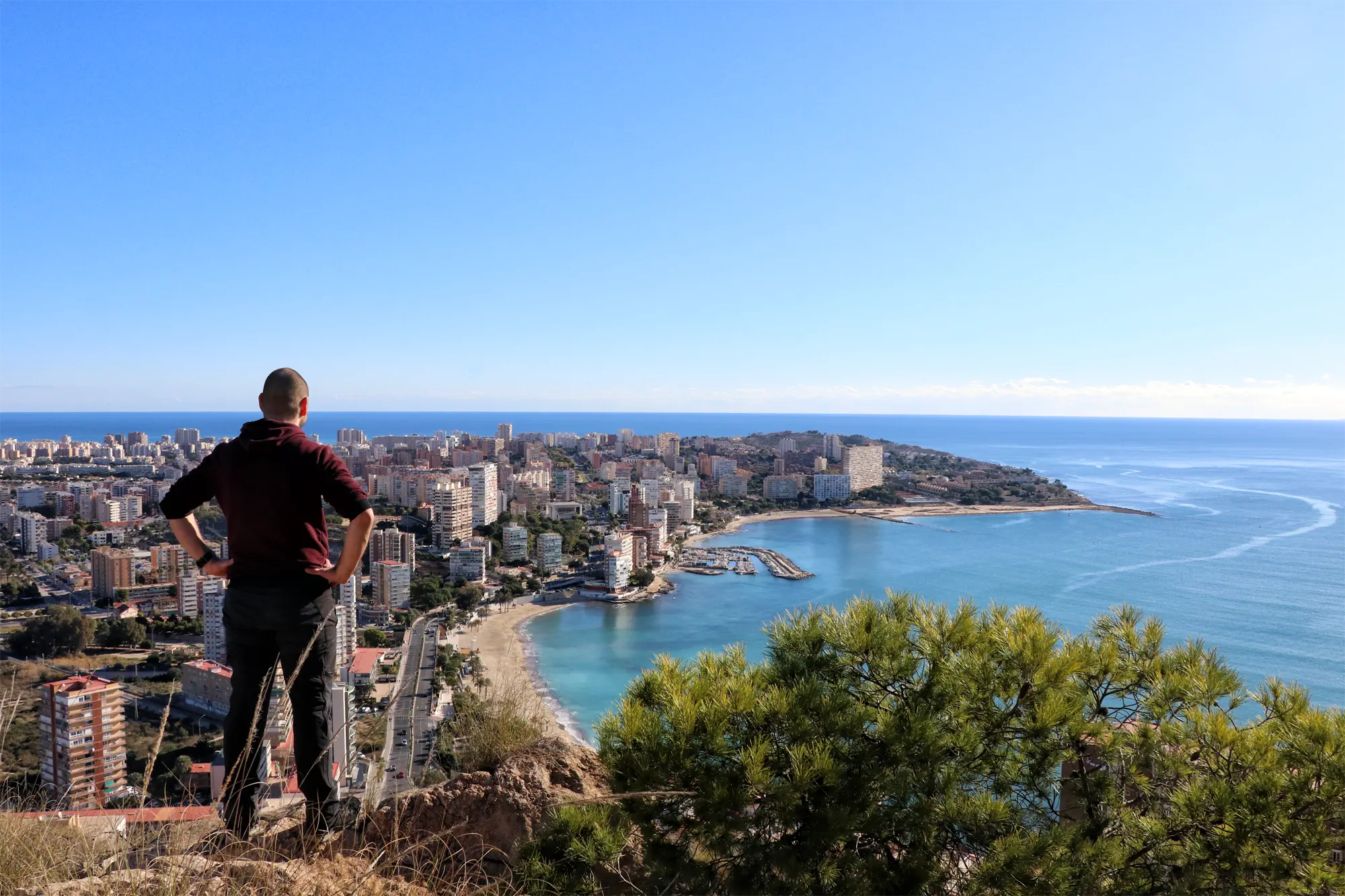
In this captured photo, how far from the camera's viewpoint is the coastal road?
4.88 feet

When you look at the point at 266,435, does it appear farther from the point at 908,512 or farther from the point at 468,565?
the point at 908,512

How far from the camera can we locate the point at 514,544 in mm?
18094

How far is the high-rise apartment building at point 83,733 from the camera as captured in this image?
4.67m

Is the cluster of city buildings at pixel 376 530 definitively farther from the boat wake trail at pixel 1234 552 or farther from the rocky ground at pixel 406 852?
the boat wake trail at pixel 1234 552

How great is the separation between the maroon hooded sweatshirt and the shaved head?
30mm

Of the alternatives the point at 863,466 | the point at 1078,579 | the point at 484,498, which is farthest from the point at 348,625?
the point at 863,466

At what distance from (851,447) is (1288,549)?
16539 mm

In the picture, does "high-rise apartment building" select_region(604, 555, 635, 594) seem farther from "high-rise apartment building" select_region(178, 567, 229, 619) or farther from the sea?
"high-rise apartment building" select_region(178, 567, 229, 619)

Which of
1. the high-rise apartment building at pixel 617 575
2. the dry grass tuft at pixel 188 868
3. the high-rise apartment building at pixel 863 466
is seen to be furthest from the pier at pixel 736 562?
the dry grass tuft at pixel 188 868

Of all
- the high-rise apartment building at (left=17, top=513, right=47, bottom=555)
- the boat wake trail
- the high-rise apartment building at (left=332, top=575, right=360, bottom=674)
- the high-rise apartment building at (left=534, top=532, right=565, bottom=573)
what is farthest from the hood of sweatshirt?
the high-rise apartment building at (left=17, top=513, right=47, bottom=555)

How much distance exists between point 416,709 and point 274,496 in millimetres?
2389

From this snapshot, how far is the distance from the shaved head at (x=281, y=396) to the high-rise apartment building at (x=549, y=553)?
54.0ft

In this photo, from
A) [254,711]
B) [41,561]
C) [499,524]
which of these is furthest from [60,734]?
[499,524]

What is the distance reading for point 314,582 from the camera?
40.4 inches
